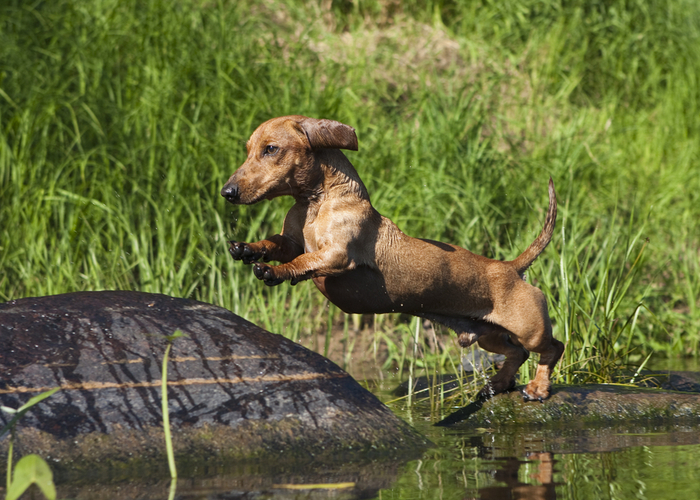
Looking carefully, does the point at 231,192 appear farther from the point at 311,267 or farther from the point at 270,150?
the point at 311,267

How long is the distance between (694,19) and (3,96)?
28.7 ft

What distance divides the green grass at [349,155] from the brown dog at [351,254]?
1.09 meters

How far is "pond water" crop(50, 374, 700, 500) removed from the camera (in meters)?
2.63

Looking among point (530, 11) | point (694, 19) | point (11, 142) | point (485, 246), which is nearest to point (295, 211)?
point (485, 246)

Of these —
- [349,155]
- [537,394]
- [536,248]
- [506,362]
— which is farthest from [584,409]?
[349,155]

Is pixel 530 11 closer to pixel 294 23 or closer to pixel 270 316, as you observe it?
pixel 294 23

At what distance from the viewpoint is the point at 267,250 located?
10.8 feet

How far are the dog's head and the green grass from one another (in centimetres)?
212

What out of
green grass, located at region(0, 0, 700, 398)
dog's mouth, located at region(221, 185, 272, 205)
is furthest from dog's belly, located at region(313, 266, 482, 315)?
green grass, located at region(0, 0, 700, 398)

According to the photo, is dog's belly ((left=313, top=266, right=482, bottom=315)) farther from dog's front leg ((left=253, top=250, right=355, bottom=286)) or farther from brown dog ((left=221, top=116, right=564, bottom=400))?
dog's front leg ((left=253, top=250, right=355, bottom=286))

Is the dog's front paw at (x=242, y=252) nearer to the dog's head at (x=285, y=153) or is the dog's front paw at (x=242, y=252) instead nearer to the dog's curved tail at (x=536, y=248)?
the dog's head at (x=285, y=153)

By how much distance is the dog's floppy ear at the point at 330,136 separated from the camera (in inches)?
130

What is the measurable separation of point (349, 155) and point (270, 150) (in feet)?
12.4

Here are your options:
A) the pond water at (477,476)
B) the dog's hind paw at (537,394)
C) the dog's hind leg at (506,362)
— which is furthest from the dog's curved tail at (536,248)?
the pond water at (477,476)
